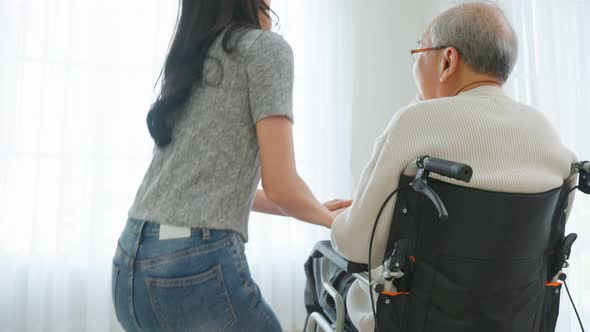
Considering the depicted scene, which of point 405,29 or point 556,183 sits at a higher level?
point 405,29

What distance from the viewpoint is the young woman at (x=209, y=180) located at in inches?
33.2

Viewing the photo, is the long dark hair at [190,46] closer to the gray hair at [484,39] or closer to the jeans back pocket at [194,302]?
the jeans back pocket at [194,302]

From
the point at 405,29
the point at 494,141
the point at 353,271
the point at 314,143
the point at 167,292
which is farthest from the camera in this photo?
the point at 405,29

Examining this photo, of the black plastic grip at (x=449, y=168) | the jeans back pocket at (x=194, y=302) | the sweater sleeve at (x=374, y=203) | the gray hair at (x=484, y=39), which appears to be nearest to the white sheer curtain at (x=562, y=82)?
the gray hair at (x=484, y=39)

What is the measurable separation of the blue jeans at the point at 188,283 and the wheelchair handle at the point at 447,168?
348 millimetres

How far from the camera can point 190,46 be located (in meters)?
0.91

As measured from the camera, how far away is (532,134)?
3.34 feet

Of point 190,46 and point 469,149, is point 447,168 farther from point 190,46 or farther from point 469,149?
point 190,46

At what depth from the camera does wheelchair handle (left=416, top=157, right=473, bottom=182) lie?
791mm

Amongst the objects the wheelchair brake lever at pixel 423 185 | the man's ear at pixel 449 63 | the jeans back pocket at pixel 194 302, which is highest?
the man's ear at pixel 449 63

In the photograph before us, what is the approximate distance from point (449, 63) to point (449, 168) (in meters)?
0.45

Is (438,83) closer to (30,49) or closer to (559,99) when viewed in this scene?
(559,99)

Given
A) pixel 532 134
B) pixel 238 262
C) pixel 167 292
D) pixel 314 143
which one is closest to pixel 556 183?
pixel 532 134

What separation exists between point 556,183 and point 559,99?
193 cm
